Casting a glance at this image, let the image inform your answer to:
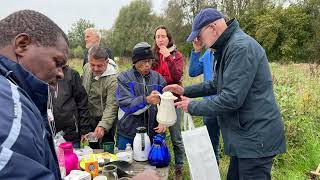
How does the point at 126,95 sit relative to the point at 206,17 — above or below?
below

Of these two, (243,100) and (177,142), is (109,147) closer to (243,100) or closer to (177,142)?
(243,100)

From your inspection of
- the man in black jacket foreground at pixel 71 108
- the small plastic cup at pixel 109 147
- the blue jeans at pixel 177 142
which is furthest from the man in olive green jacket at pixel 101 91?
the blue jeans at pixel 177 142

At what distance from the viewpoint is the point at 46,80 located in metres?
1.08

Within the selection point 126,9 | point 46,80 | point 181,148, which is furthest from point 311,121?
point 126,9

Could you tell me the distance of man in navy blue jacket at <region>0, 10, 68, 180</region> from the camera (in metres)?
0.72

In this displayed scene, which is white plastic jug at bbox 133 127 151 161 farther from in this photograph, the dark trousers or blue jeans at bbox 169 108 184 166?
blue jeans at bbox 169 108 184 166

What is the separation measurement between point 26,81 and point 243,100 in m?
1.70

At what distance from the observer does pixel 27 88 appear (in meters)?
0.97

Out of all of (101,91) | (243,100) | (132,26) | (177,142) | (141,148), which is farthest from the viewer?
(132,26)

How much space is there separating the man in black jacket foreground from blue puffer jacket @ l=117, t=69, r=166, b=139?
0.42 meters

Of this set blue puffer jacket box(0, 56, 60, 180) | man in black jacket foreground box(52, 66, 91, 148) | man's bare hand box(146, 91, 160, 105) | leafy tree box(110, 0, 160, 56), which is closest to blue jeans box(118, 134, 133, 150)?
man in black jacket foreground box(52, 66, 91, 148)

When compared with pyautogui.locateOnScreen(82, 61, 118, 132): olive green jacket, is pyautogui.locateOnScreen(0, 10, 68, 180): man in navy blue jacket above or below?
above

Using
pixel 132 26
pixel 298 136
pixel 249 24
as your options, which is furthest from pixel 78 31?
pixel 298 136

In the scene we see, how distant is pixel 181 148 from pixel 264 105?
192 cm
